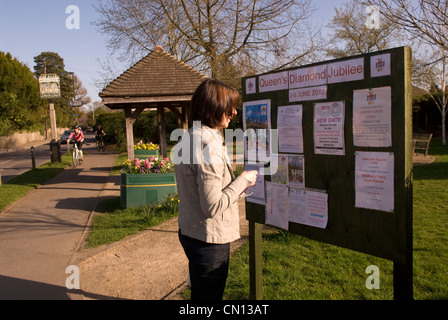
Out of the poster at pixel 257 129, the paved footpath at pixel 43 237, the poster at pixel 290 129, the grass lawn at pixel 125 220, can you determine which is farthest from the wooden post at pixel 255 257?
the grass lawn at pixel 125 220

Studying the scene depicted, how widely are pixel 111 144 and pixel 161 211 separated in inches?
967

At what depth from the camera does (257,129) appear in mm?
3092

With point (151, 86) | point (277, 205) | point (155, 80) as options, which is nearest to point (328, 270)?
point (277, 205)

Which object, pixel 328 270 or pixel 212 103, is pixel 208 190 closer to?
pixel 212 103

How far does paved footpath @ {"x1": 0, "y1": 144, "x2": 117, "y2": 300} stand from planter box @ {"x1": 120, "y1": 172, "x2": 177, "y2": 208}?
35.6 inches

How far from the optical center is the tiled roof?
1026 cm

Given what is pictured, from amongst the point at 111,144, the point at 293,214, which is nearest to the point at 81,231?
the point at 293,214

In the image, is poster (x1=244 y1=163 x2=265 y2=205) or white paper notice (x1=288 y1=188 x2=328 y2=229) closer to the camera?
white paper notice (x1=288 y1=188 x2=328 y2=229)

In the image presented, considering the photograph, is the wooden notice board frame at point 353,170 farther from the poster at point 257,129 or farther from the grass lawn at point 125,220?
the grass lawn at point 125,220

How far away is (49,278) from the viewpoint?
4.39 m

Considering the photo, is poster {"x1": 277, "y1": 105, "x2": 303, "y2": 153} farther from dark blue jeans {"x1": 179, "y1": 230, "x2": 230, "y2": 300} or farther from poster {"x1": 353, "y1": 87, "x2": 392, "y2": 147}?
dark blue jeans {"x1": 179, "y1": 230, "x2": 230, "y2": 300}

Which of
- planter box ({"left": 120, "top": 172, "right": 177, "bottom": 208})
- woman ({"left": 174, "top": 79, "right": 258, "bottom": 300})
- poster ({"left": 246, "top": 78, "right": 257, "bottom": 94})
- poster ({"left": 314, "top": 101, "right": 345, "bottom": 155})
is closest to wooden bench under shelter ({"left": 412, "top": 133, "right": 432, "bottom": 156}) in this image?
planter box ({"left": 120, "top": 172, "right": 177, "bottom": 208})

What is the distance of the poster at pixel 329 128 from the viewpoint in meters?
2.47

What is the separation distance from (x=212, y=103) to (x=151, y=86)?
867cm
